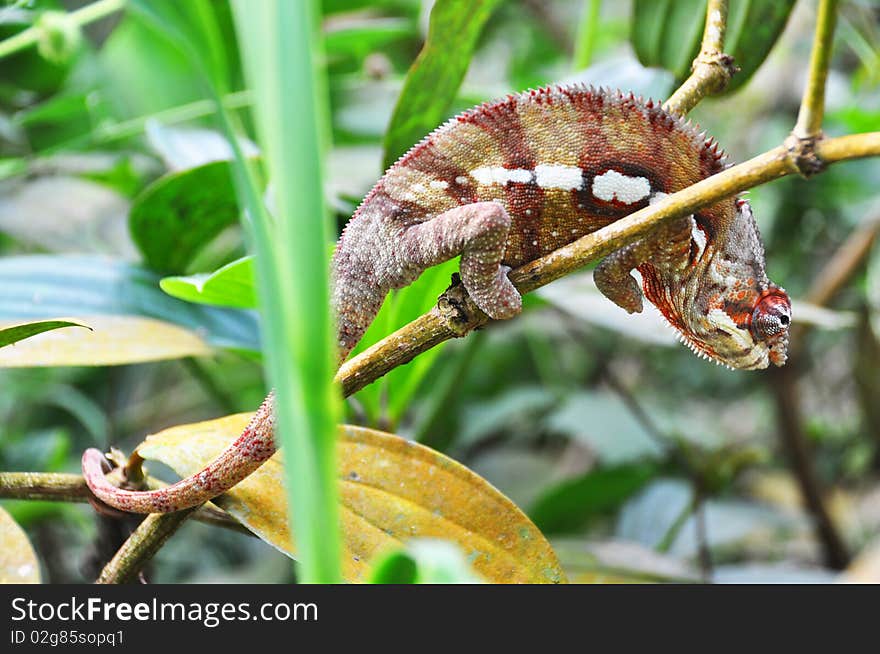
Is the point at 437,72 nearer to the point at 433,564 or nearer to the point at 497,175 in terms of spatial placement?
the point at 497,175

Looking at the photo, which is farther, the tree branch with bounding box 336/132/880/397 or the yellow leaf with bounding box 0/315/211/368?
the yellow leaf with bounding box 0/315/211/368

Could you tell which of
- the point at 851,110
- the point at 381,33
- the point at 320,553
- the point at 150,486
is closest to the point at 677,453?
the point at 851,110

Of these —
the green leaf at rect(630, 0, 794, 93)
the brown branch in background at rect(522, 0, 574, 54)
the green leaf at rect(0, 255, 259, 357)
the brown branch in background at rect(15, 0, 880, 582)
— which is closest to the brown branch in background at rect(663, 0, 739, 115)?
the brown branch in background at rect(15, 0, 880, 582)

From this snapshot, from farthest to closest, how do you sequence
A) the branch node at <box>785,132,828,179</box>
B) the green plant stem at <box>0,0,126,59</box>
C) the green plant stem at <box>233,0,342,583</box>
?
the green plant stem at <box>0,0,126,59</box> → the branch node at <box>785,132,828,179</box> → the green plant stem at <box>233,0,342,583</box>

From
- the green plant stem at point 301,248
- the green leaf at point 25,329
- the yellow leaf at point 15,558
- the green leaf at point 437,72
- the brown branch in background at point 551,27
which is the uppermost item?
the brown branch in background at point 551,27

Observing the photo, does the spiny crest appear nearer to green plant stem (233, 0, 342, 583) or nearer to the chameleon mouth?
the chameleon mouth

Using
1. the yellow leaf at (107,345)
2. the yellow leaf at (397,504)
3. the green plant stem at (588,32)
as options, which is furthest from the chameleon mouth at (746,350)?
the yellow leaf at (107,345)

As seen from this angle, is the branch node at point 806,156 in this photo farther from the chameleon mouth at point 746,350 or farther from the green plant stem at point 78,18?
the green plant stem at point 78,18
